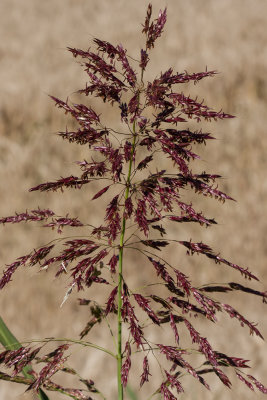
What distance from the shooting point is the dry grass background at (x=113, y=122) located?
74.3 inches

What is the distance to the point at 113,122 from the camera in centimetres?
→ 199

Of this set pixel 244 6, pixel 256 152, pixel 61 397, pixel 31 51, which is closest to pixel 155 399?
pixel 61 397

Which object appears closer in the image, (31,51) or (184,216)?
(184,216)

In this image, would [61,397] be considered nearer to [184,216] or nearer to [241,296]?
[241,296]

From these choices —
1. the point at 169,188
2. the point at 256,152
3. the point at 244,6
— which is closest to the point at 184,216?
the point at 169,188

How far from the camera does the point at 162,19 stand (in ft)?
2.93

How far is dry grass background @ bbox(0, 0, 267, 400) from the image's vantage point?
189cm

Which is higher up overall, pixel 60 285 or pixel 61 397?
pixel 60 285

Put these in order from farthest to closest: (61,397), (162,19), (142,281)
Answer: (142,281)
(61,397)
(162,19)

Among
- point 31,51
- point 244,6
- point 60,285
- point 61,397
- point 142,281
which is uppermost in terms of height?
point 244,6

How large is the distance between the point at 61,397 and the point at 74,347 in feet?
0.56

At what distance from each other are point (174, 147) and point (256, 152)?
1.21 m

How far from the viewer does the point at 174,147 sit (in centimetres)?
90

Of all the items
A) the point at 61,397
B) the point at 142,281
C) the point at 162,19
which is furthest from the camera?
the point at 142,281
